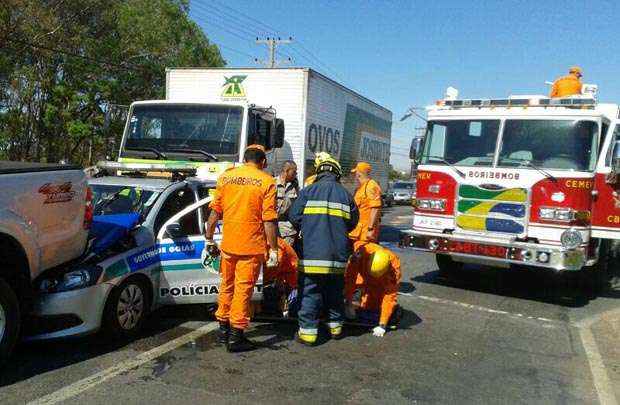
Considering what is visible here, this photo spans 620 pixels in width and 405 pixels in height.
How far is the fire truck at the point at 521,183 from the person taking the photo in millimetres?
7566

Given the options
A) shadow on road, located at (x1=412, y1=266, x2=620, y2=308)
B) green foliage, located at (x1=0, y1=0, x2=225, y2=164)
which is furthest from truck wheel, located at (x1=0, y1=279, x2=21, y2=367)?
green foliage, located at (x1=0, y1=0, x2=225, y2=164)

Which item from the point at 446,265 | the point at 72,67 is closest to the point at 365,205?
the point at 446,265

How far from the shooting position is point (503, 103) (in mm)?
8359

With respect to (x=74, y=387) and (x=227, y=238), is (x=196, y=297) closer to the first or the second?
(x=227, y=238)

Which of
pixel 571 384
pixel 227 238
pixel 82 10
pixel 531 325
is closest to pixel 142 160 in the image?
pixel 227 238

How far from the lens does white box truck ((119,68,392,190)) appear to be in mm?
9281

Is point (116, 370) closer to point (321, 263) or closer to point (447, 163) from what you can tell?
point (321, 263)

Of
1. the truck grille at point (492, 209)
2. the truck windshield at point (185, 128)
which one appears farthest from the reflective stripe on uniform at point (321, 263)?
the truck windshield at point (185, 128)

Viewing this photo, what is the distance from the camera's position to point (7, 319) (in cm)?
430

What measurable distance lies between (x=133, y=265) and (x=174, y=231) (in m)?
0.60

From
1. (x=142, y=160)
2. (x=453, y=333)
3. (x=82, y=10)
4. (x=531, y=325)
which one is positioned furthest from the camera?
(x=82, y=10)

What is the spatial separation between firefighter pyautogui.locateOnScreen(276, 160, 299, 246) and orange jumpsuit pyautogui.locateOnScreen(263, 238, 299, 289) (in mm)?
575

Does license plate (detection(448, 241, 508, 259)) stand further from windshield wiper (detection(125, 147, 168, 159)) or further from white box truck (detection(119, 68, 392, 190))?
windshield wiper (detection(125, 147, 168, 159))

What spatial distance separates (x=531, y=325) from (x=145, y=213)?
4.52 m
